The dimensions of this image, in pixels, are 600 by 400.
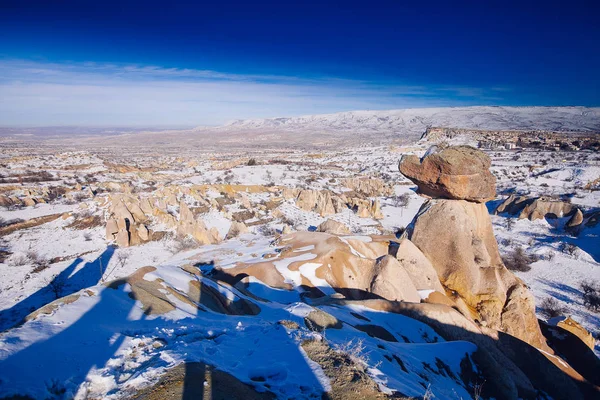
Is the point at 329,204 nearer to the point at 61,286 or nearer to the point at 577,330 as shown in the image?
the point at 577,330

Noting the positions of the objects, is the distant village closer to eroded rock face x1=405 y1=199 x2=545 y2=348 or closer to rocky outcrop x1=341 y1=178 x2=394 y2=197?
rocky outcrop x1=341 y1=178 x2=394 y2=197

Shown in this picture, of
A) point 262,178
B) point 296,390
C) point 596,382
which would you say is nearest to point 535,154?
point 262,178

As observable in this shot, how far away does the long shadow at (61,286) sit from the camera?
1514 centimetres

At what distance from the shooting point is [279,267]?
47.9 feet

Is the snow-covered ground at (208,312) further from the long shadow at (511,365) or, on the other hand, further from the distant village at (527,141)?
the distant village at (527,141)

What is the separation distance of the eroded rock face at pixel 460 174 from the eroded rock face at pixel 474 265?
626 mm

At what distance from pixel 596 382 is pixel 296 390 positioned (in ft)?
43.0

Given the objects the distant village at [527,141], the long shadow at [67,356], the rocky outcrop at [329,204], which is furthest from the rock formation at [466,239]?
the distant village at [527,141]

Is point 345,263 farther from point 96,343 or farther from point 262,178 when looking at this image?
point 262,178

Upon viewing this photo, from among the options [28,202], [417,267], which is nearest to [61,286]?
[417,267]

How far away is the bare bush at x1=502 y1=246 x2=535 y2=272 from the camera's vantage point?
24188mm

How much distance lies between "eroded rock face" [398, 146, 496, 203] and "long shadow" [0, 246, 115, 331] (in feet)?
61.4

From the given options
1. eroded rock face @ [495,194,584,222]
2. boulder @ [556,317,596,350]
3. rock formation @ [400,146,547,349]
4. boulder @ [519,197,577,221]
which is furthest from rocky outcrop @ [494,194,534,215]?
boulder @ [556,317,596,350]

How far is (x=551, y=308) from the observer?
1856cm
